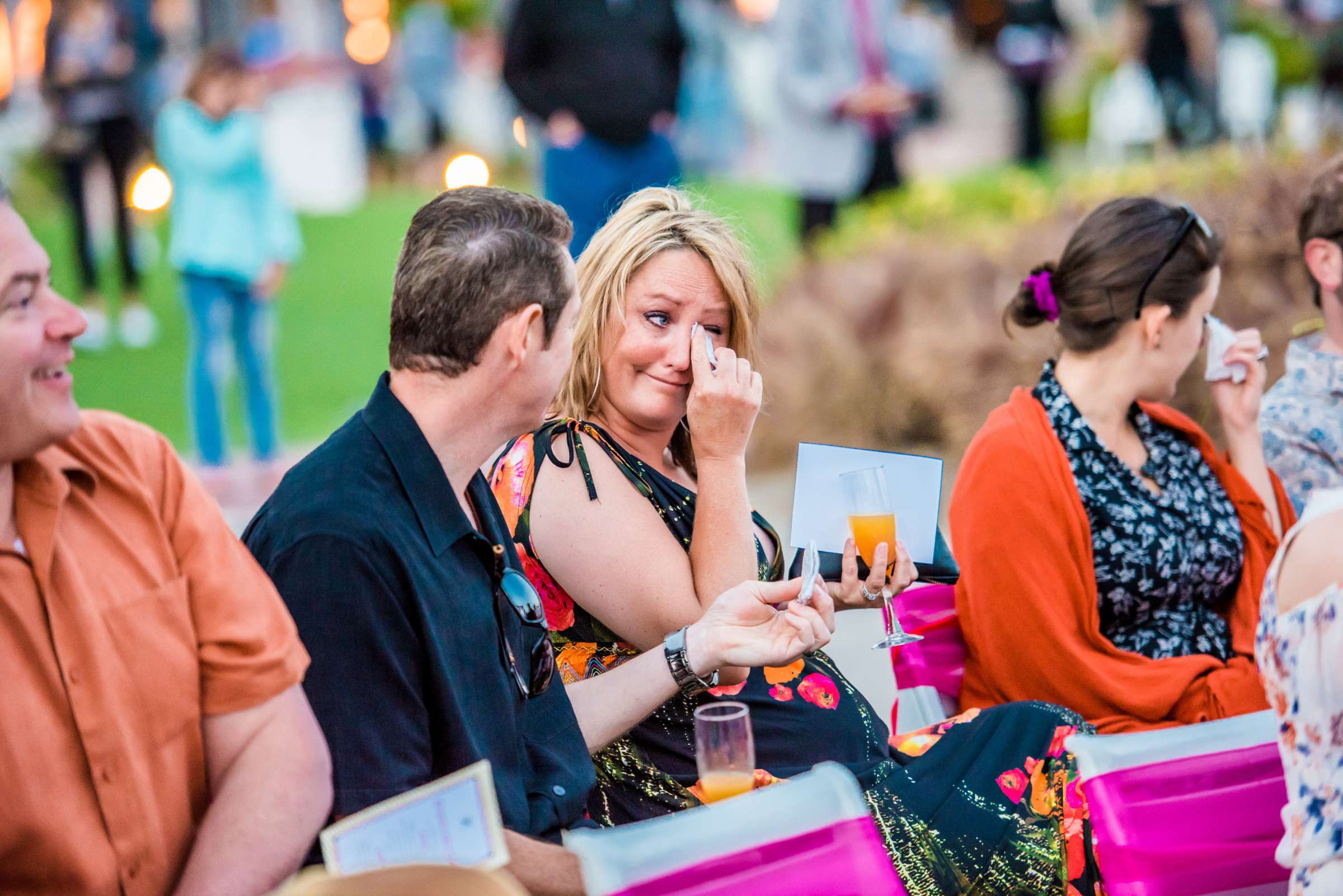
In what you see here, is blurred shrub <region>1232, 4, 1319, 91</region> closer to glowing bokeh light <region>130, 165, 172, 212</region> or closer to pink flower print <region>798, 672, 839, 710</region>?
glowing bokeh light <region>130, 165, 172, 212</region>

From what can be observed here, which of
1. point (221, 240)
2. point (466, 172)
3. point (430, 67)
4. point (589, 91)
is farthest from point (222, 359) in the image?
point (430, 67)

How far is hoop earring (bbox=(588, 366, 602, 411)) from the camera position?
292 cm

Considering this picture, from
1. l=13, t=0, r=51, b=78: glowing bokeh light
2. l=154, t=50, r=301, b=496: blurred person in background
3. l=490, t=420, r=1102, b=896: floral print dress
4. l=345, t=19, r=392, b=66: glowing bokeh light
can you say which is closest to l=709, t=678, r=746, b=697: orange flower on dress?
l=490, t=420, r=1102, b=896: floral print dress

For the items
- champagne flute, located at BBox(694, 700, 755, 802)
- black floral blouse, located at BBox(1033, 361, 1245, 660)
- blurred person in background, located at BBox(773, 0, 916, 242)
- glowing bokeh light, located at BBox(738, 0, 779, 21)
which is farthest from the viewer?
glowing bokeh light, located at BBox(738, 0, 779, 21)

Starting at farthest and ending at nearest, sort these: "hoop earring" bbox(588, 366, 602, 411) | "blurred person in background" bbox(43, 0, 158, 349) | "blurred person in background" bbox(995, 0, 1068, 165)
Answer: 1. "blurred person in background" bbox(995, 0, 1068, 165)
2. "blurred person in background" bbox(43, 0, 158, 349)
3. "hoop earring" bbox(588, 366, 602, 411)

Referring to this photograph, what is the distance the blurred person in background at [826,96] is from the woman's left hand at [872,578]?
19.8ft

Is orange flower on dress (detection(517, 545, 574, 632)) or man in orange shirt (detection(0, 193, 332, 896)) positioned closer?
man in orange shirt (detection(0, 193, 332, 896))

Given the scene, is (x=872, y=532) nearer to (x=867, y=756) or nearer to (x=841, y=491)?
(x=841, y=491)

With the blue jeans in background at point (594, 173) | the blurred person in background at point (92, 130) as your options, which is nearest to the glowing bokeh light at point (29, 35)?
the blurred person in background at point (92, 130)

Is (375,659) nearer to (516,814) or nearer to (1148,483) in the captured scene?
(516,814)

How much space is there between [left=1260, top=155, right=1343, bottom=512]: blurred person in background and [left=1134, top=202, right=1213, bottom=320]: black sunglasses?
66 centimetres

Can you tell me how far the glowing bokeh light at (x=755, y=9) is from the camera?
92.2ft

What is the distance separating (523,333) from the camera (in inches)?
87.4

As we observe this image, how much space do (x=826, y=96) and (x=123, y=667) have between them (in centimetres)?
734
